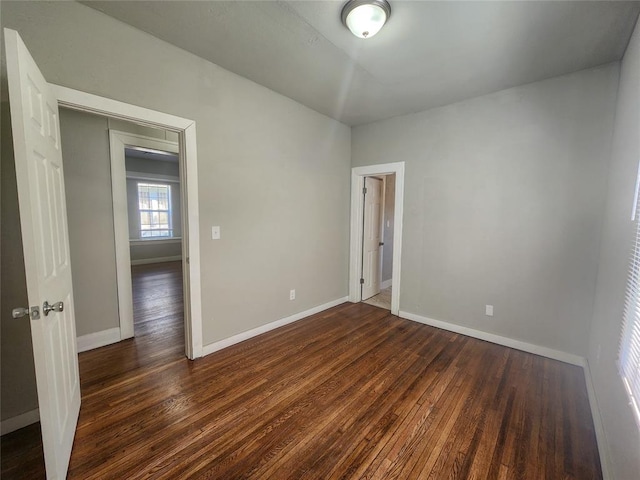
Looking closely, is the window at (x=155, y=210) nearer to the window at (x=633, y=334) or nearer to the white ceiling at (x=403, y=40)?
the white ceiling at (x=403, y=40)

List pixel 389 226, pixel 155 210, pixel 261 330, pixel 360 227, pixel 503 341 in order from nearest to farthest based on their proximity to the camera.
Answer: pixel 503 341 → pixel 261 330 → pixel 360 227 → pixel 389 226 → pixel 155 210

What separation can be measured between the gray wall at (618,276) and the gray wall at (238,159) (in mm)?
2783

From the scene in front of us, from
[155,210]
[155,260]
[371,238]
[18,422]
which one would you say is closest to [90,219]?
[18,422]

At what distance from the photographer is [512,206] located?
8.97 feet

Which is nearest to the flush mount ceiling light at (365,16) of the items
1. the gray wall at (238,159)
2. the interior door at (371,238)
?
the gray wall at (238,159)

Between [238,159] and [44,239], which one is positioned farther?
[238,159]

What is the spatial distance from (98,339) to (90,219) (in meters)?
1.25

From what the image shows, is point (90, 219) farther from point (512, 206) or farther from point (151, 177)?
point (151, 177)

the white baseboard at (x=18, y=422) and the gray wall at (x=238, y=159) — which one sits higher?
the gray wall at (x=238, y=159)

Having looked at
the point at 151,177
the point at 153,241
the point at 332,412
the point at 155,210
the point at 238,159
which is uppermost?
the point at 151,177

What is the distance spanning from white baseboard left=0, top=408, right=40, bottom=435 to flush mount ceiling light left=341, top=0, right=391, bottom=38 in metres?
3.33

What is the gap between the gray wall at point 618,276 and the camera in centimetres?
126

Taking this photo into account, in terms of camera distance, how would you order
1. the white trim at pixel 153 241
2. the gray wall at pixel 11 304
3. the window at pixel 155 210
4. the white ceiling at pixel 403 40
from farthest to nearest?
the window at pixel 155 210 < the white trim at pixel 153 241 < the white ceiling at pixel 403 40 < the gray wall at pixel 11 304

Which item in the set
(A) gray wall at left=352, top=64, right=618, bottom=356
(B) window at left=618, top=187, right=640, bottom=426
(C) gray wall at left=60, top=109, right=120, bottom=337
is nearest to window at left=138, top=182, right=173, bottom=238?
(C) gray wall at left=60, top=109, right=120, bottom=337
